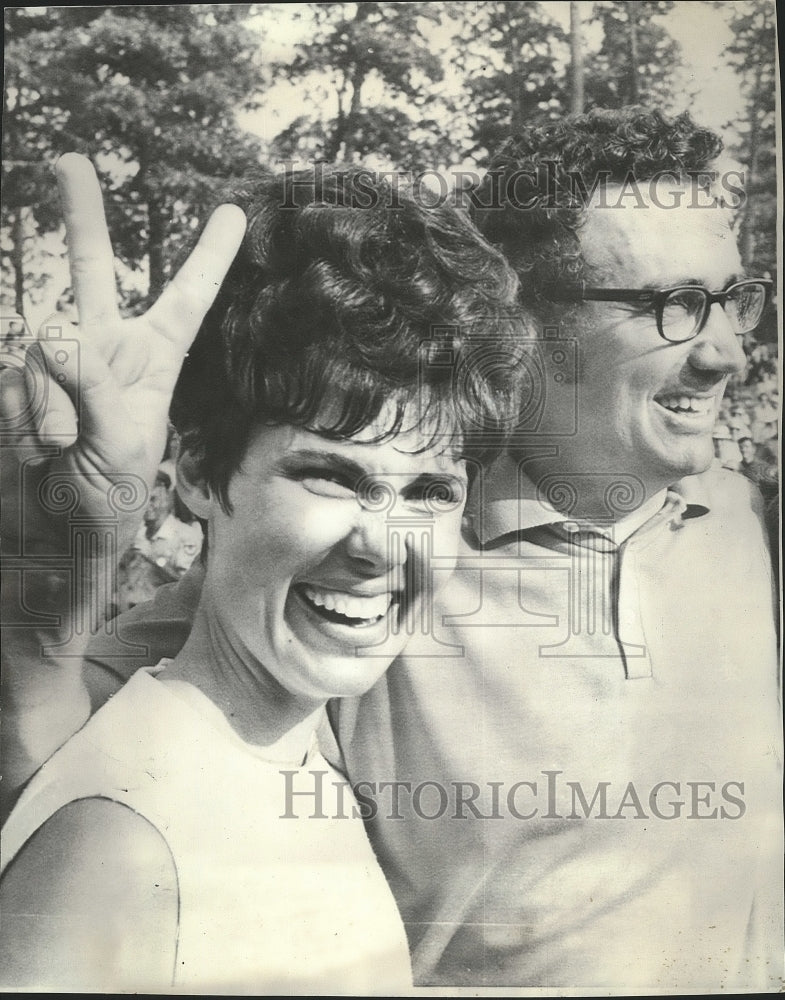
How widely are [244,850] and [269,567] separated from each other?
799 mm

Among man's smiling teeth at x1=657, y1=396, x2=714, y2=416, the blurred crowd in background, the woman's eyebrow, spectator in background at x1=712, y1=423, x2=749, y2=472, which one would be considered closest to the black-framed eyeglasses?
man's smiling teeth at x1=657, y1=396, x2=714, y2=416

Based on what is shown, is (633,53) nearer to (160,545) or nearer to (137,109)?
(137,109)

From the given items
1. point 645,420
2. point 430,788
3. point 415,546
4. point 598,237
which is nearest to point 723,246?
point 598,237

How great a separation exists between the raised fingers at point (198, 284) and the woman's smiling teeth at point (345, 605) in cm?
78

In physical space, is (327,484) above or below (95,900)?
above

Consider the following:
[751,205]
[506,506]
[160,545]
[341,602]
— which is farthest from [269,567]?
[751,205]

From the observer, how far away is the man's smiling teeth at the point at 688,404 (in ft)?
8.90

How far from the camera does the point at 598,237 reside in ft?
8.89

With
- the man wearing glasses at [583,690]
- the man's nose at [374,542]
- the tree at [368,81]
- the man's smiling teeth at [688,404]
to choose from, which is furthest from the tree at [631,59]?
the man's nose at [374,542]

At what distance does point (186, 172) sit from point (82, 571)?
3.88ft

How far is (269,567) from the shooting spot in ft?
8.75

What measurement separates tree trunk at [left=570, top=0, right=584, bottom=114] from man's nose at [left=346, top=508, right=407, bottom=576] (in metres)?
1.29

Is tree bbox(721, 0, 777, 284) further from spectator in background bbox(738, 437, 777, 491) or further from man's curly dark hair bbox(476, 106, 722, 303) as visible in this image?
spectator in background bbox(738, 437, 777, 491)

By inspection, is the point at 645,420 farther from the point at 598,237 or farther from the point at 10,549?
the point at 10,549
